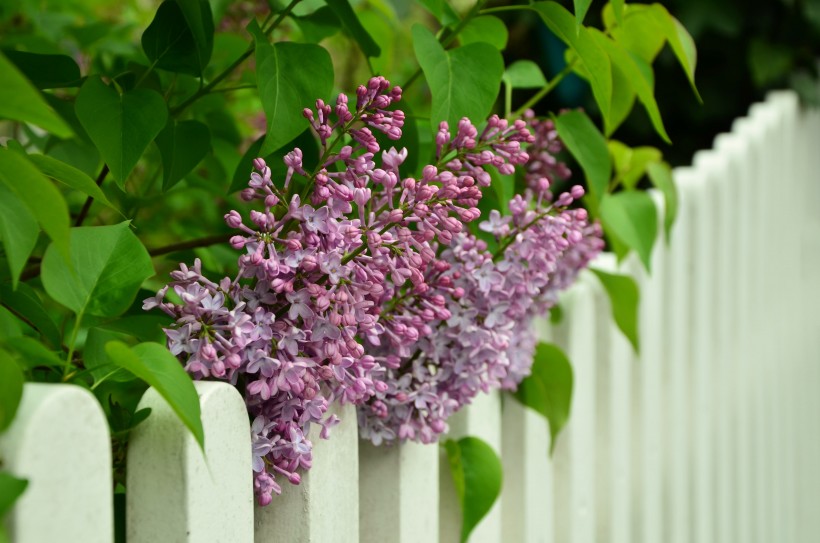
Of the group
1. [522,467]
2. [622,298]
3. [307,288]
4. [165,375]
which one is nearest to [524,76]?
[622,298]

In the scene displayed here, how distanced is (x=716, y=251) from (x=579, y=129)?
1037 mm

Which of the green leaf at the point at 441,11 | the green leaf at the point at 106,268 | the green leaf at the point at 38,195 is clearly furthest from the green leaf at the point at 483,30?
the green leaf at the point at 38,195

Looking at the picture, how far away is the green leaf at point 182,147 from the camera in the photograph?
764 mm

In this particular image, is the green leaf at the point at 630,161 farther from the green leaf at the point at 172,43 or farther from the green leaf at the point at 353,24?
the green leaf at the point at 172,43

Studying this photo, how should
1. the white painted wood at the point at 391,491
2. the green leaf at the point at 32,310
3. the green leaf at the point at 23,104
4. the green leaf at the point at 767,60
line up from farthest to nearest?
the green leaf at the point at 767,60
the white painted wood at the point at 391,491
the green leaf at the point at 32,310
the green leaf at the point at 23,104

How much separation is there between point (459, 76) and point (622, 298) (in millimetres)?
460

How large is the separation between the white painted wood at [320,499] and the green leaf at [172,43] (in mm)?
273

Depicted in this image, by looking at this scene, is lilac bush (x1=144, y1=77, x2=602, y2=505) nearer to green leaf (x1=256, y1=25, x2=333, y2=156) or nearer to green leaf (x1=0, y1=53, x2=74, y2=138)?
green leaf (x1=256, y1=25, x2=333, y2=156)

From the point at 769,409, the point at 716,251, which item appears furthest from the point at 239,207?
the point at 769,409

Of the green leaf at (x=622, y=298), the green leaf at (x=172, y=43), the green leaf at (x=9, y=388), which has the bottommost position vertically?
the green leaf at (x=9, y=388)

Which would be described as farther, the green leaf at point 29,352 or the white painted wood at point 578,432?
the white painted wood at point 578,432

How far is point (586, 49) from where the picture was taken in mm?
779

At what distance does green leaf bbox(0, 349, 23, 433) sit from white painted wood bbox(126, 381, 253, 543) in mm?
121

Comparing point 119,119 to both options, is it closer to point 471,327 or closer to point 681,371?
point 471,327
